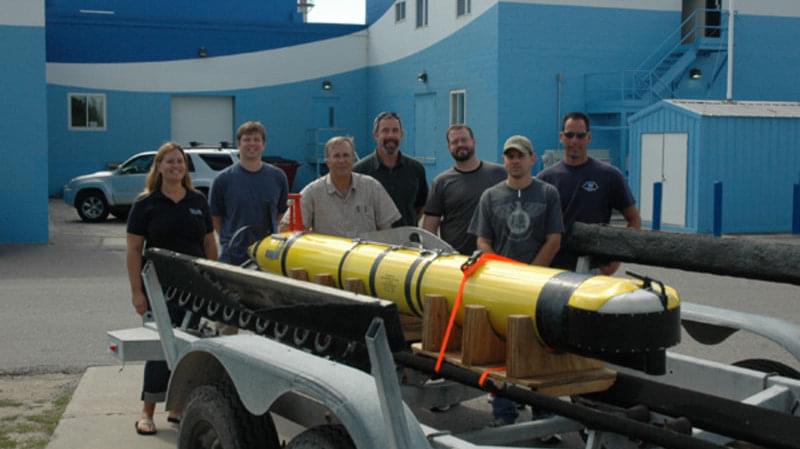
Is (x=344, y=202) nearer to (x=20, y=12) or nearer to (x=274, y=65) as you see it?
(x=20, y=12)

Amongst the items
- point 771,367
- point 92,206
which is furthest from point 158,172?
point 92,206

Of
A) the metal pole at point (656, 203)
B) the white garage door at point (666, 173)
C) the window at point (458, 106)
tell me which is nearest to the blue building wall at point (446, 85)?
the window at point (458, 106)

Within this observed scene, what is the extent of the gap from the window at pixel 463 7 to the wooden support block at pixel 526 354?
23.9 metres

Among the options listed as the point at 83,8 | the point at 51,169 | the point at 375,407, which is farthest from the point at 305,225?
the point at 83,8

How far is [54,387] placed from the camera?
26.5 ft

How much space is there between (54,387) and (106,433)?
4.84 ft

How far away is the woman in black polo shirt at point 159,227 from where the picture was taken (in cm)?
671

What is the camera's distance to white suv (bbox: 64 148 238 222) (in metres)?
24.0

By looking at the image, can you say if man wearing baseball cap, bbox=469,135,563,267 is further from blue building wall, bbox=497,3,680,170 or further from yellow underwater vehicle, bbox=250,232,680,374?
blue building wall, bbox=497,3,680,170

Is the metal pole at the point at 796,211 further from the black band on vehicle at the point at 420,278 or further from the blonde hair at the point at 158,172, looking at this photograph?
the black band on vehicle at the point at 420,278

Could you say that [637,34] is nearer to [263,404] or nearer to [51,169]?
[51,169]

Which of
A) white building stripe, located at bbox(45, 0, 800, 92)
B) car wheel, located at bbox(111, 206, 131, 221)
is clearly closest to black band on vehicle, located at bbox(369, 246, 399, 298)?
car wheel, located at bbox(111, 206, 131, 221)

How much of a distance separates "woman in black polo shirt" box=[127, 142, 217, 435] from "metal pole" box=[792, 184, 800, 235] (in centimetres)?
1643

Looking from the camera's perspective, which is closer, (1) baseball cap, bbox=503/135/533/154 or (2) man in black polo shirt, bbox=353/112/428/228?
(1) baseball cap, bbox=503/135/533/154
